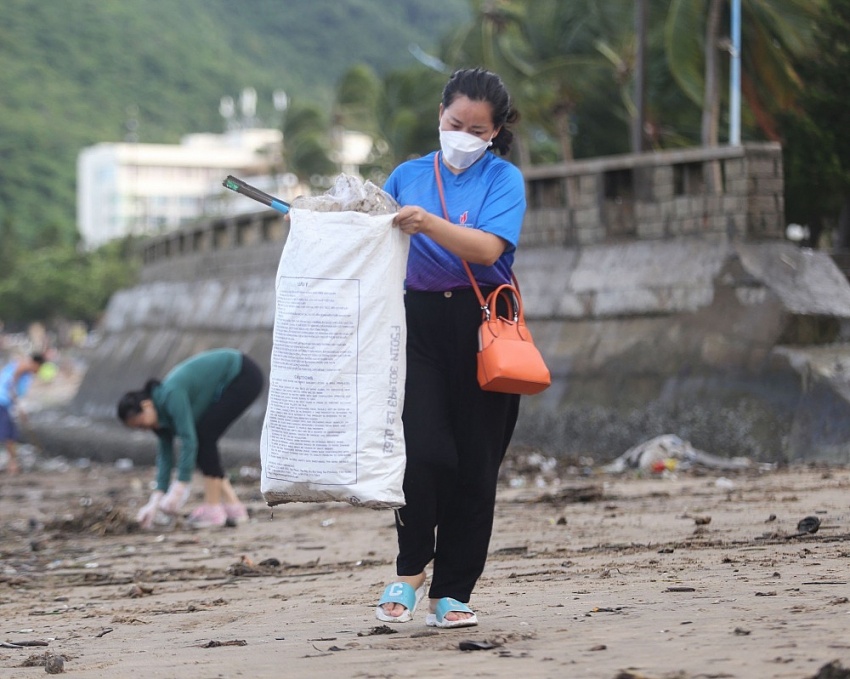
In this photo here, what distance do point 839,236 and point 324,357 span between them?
1569 cm

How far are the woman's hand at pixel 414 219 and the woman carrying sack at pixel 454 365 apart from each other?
0.13m

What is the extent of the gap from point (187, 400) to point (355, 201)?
4916 millimetres

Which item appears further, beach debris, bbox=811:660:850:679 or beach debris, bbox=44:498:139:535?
beach debris, bbox=44:498:139:535

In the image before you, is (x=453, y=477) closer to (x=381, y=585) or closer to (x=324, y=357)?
(x=324, y=357)

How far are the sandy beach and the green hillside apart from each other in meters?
85.6

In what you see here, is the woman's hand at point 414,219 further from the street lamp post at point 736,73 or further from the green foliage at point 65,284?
the green foliage at point 65,284

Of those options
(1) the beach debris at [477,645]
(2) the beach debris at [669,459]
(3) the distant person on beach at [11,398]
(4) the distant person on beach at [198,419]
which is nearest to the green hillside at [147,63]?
(3) the distant person on beach at [11,398]

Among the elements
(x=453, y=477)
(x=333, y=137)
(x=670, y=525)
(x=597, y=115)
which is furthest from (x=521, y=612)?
(x=333, y=137)

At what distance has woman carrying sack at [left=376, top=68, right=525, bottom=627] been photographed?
4.25 meters

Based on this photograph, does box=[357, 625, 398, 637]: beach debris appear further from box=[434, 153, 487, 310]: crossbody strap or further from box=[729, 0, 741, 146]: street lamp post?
box=[729, 0, 741, 146]: street lamp post

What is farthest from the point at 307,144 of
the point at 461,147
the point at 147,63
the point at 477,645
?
the point at 147,63

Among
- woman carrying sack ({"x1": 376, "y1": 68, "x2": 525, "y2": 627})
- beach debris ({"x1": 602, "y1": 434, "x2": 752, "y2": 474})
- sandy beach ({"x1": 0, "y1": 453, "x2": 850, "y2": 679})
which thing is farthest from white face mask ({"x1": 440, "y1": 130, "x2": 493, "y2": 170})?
beach debris ({"x1": 602, "y1": 434, "x2": 752, "y2": 474})

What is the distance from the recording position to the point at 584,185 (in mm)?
14000

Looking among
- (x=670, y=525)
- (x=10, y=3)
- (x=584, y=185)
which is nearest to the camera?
(x=670, y=525)
